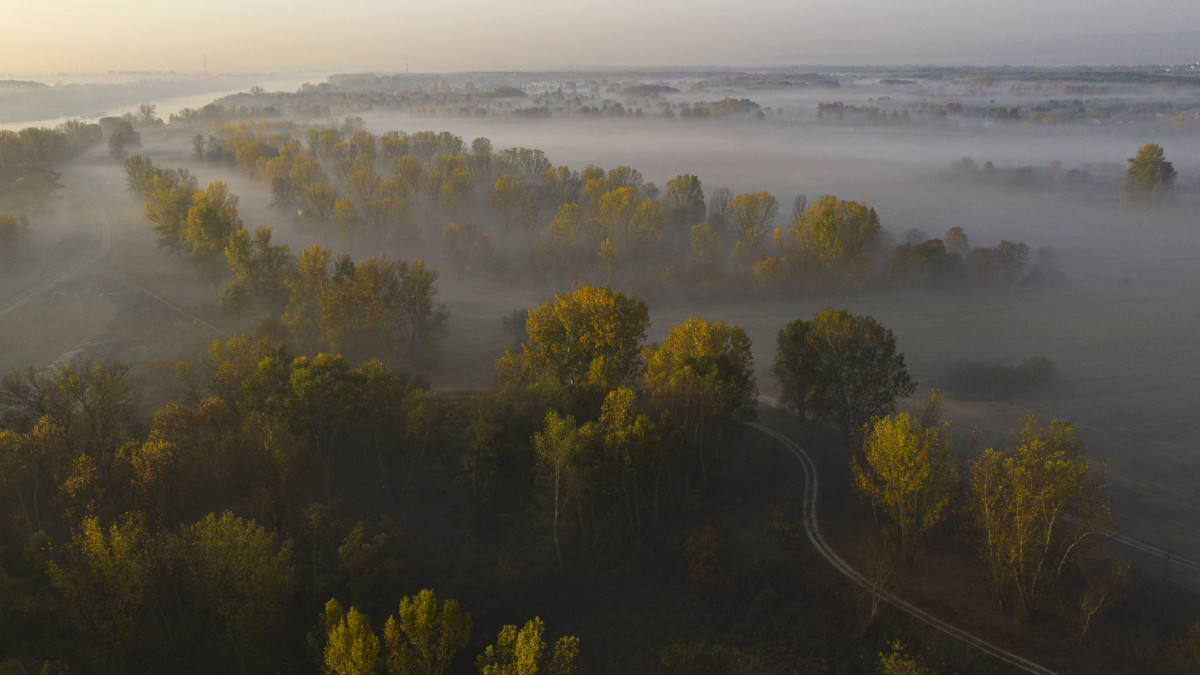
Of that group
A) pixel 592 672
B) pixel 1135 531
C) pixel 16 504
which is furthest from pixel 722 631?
pixel 16 504

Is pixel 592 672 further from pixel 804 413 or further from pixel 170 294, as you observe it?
pixel 170 294

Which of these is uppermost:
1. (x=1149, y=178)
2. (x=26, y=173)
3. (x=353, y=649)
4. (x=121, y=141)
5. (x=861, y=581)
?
(x=121, y=141)

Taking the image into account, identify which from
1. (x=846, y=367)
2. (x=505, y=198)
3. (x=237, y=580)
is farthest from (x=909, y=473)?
(x=505, y=198)

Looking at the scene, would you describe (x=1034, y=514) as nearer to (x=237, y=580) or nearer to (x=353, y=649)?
(x=353, y=649)

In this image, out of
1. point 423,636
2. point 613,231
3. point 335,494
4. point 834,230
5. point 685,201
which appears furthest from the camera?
point 685,201

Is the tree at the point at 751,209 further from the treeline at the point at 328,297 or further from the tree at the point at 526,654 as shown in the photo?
the tree at the point at 526,654

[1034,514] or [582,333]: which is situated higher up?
[582,333]

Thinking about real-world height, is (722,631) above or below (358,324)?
below

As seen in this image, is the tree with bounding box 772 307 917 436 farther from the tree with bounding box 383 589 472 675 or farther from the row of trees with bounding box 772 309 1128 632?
the tree with bounding box 383 589 472 675
